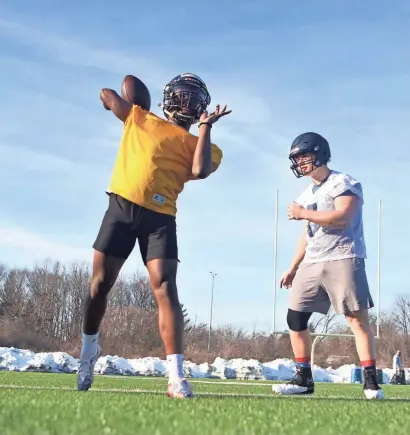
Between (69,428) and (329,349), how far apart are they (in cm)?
3777

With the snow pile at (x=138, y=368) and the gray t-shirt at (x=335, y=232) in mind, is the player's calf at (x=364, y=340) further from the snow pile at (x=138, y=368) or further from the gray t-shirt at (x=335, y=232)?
the snow pile at (x=138, y=368)

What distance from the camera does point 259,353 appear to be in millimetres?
38219

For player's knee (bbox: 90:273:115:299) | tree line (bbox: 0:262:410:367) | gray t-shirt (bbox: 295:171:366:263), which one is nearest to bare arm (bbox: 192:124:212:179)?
player's knee (bbox: 90:273:115:299)

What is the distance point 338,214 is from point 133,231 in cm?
163

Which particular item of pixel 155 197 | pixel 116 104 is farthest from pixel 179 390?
pixel 116 104

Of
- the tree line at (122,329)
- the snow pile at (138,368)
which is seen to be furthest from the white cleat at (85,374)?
the tree line at (122,329)

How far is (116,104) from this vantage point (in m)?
3.97

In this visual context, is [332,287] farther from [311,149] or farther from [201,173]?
[201,173]

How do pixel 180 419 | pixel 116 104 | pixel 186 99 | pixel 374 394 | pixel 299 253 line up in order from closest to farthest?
1. pixel 180 419
2. pixel 186 99
3. pixel 116 104
4. pixel 374 394
5. pixel 299 253

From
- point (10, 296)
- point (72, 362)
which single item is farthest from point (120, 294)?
point (72, 362)

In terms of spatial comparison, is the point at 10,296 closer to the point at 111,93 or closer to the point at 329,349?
the point at 329,349

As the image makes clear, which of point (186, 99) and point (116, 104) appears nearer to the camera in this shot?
point (186, 99)

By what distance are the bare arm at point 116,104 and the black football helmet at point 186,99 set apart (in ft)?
0.78

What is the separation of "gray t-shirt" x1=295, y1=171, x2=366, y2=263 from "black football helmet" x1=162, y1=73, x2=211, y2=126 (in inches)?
51.2
